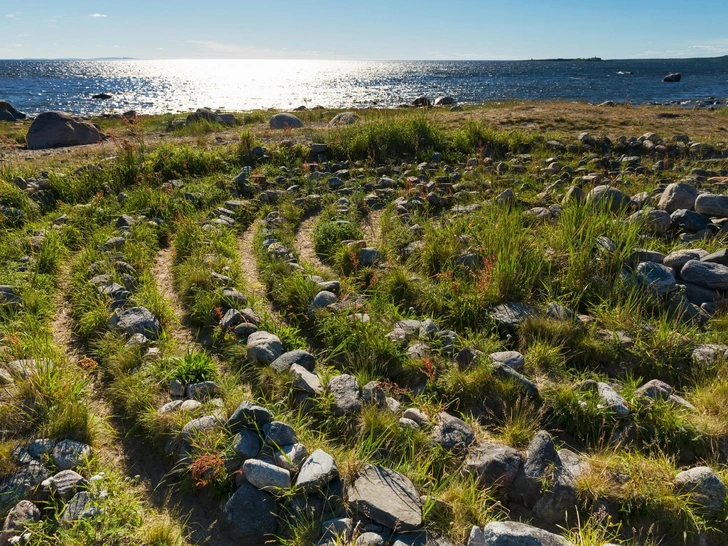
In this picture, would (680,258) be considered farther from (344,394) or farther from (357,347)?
(344,394)

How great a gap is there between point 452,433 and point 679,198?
5.90 m

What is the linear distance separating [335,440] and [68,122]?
17769 millimetres

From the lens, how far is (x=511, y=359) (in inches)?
172

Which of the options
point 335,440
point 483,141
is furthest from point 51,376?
point 483,141

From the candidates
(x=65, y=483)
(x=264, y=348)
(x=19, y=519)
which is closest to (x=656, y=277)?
(x=264, y=348)

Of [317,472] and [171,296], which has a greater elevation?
[171,296]

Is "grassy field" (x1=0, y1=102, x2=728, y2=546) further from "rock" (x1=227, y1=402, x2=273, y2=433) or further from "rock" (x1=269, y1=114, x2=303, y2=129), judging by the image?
"rock" (x1=269, y1=114, x2=303, y2=129)

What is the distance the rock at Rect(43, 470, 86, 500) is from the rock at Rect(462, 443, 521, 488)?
2.70m

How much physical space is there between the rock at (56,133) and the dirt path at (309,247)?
11.8m

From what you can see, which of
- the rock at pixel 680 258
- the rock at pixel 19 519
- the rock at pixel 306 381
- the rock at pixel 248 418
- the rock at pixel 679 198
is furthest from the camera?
the rock at pixel 679 198

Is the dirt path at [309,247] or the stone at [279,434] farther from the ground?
the dirt path at [309,247]

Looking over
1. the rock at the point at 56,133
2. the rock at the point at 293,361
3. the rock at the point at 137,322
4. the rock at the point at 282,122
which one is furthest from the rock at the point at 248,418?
the rock at the point at 282,122

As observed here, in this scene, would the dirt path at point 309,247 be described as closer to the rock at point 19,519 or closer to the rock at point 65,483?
the rock at point 65,483

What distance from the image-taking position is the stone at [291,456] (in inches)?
128
